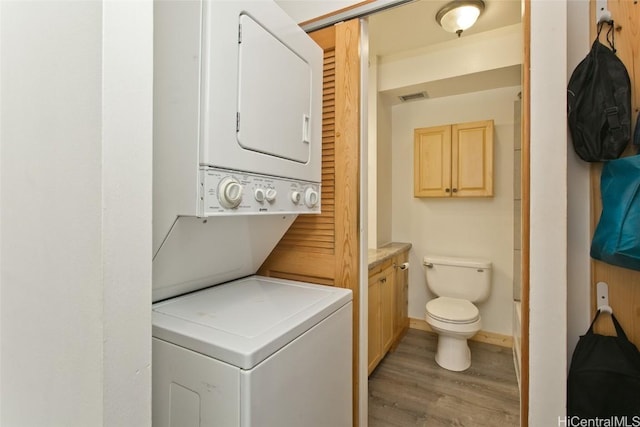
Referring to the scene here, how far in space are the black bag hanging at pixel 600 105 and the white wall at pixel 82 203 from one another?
142cm

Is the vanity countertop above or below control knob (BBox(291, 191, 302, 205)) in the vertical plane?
below

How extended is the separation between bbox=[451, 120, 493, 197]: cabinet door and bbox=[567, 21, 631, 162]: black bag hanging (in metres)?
1.87

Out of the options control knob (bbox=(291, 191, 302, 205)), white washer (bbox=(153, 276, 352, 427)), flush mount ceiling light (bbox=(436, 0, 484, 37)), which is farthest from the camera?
flush mount ceiling light (bbox=(436, 0, 484, 37))

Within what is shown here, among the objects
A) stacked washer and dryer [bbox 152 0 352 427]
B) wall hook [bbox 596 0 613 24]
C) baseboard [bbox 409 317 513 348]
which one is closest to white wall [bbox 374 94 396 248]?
baseboard [bbox 409 317 513 348]

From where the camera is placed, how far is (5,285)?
3.01 ft

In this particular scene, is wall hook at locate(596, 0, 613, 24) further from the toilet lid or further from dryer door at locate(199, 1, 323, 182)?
the toilet lid

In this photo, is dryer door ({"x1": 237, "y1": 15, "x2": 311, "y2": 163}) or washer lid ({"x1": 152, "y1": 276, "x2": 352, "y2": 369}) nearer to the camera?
washer lid ({"x1": 152, "y1": 276, "x2": 352, "y2": 369})

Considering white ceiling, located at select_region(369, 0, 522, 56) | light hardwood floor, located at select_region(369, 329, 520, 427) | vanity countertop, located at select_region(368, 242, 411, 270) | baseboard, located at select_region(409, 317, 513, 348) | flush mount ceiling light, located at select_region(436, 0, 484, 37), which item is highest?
white ceiling, located at select_region(369, 0, 522, 56)

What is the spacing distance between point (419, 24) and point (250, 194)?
2.40 meters

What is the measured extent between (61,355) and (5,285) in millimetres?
368

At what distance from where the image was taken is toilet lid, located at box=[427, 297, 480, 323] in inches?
97.2

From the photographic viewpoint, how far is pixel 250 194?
3.62 feet

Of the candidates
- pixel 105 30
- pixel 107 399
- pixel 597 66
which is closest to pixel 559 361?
pixel 597 66

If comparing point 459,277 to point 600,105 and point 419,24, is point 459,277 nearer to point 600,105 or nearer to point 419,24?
point 600,105
